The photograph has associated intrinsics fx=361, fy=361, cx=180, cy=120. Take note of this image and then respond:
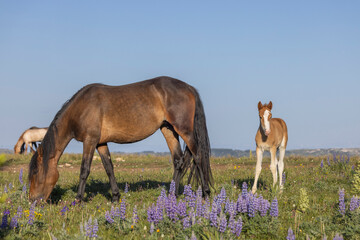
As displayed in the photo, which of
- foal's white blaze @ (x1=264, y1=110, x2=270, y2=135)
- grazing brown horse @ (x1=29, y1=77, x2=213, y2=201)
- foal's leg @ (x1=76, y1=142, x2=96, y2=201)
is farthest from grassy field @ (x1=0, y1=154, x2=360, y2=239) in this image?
foal's white blaze @ (x1=264, y1=110, x2=270, y2=135)

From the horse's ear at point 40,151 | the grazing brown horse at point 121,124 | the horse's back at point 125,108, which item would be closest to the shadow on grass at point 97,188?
the grazing brown horse at point 121,124

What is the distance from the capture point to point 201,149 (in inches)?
394

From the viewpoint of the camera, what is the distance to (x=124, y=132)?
9.55 metres

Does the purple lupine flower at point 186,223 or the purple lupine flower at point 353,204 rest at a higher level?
the purple lupine flower at point 353,204

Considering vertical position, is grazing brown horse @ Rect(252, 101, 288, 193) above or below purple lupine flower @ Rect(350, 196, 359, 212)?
above

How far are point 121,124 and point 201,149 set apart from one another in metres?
2.30

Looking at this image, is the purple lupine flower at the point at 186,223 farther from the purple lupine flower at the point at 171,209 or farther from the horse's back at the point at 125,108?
the horse's back at the point at 125,108

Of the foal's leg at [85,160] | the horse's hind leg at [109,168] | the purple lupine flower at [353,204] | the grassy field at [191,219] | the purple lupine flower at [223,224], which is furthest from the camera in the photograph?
the horse's hind leg at [109,168]

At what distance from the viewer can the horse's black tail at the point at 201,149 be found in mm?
9781

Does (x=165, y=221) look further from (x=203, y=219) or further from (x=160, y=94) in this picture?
(x=160, y=94)

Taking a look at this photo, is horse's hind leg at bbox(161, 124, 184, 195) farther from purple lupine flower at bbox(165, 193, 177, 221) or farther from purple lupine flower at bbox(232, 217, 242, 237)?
purple lupine flower at bbox(232, 217, 242, 237)

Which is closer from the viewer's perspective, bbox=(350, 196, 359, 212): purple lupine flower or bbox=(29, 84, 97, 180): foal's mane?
bbox=(350, 196, 359, 212): purple lupine flower

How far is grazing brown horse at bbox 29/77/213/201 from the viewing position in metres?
Answer: 9.07

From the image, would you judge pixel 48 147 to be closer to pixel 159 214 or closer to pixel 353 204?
pixel 159 214
